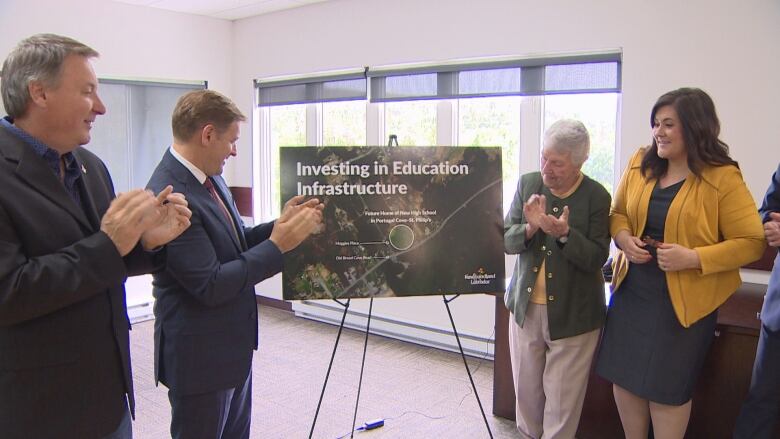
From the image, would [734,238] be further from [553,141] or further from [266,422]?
[266,422]

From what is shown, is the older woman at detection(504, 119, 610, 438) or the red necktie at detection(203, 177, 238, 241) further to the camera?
the older woman at detection(504, 119, 610, 438)

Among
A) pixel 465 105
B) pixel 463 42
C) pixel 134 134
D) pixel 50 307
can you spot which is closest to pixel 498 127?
pixel 465 105

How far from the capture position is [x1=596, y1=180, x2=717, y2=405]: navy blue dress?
6.92 feet

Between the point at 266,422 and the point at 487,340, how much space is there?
1723 millimetres

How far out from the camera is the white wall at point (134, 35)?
4.45 m

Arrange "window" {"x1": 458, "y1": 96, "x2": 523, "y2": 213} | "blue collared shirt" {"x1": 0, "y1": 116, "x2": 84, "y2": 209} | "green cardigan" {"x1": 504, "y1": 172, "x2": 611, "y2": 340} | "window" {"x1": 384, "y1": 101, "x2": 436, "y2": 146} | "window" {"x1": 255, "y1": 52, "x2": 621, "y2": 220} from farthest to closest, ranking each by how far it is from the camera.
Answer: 1. "window" {"x1": 384, "y1": 101, "x2": 436, "y2": 146}
2. "window" {"x1": 458, "y1": 96, "x2": 523, "y2": 213}
3. "window" {"x1": 255, "y1": 52, "x2": 621, "y2": 220}
4. "green cardigan" {"x1": 504, "y1": 172, "x2": 611, "y2": 340}
5. "blue collared shirt" {"x1": 0, "y1": 116, "x2": 84, "y2": 209}

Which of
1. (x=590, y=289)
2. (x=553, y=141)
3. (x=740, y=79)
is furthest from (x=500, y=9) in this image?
(x=590, y=289)

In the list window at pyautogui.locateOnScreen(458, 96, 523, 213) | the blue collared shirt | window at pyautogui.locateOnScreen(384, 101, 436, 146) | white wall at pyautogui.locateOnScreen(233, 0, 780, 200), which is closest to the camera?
the blue collared shirt

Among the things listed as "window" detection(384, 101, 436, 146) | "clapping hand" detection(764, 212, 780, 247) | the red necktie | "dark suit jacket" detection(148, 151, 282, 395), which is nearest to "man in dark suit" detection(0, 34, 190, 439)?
"dark suit jacket" detection(148, 151, 282, 395)

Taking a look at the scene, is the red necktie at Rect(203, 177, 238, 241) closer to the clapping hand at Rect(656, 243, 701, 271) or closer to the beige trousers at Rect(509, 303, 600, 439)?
the beige trousers at Rect(509, 303, 600, 439)

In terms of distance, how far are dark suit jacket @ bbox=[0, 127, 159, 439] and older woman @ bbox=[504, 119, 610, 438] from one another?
1539mm

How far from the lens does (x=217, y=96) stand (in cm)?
181

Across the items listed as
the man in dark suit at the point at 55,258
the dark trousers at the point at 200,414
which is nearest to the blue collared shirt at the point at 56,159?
the man in dark suit at the point at 55,258

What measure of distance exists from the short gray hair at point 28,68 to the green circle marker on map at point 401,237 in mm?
1268
